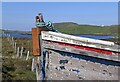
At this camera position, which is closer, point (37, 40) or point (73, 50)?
point (73, 50)

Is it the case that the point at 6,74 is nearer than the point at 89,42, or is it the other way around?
the point at 89,42

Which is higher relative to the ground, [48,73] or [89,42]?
[89,42]

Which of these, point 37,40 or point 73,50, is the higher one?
point 37,40

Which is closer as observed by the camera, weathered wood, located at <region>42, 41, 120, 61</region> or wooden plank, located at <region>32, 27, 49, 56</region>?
weathered wood, located at <region>42, 41, 120, 61</region>

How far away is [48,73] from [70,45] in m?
0.99

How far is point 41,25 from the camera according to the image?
869cm

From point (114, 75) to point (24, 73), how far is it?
594cm

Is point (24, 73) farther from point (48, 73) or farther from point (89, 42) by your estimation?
point (89, 42)

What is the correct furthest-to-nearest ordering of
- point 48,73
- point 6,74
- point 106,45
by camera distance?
1. point 6,74
2. point 48,73
3. point 106,45

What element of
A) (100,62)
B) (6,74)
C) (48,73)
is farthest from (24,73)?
(100,62)

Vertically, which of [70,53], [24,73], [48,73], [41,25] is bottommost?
[24,73]

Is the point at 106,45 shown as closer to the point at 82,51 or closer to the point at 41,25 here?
the point at 82,51

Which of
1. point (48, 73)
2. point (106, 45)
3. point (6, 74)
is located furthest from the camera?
point (6, 74)

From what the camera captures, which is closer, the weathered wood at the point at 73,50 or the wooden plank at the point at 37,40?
the weathered wood at the point at 73,50
